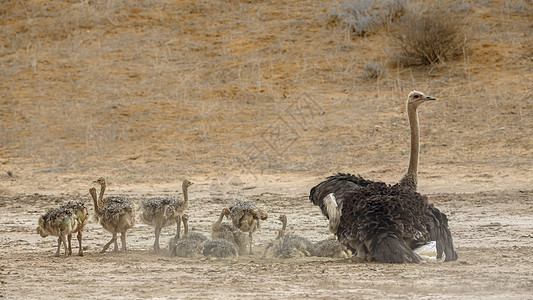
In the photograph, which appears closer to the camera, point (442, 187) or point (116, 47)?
point (442, 187)

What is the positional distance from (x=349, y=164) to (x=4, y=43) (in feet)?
40.8

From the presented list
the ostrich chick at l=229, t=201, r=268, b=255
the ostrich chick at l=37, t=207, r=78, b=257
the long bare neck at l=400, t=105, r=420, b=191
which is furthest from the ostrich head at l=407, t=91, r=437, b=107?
the ostrich chick at l=37, t=207, r=78, b=257

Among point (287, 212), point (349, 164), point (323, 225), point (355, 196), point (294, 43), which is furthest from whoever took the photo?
point (294, 43)

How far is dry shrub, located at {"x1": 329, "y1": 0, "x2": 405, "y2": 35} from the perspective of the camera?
2189 cm

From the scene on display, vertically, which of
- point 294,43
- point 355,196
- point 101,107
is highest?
point 294,43

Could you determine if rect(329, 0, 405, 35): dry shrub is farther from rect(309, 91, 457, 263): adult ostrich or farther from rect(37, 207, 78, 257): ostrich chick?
rect(37, 207, 78, 257): ostrich chick

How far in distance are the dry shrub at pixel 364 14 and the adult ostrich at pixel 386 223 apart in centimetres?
1380

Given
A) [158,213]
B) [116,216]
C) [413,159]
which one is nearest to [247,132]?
[158,213]

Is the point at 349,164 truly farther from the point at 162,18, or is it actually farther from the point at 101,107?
the point at 162,18

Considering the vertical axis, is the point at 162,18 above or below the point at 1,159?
above

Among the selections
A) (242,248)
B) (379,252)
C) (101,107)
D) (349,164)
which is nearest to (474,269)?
(379,252)

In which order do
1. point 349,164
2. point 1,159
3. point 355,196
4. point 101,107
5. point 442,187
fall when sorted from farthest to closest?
point 101,107 → point 1,159 → point 349,164 → point 442,187 → point 355,196

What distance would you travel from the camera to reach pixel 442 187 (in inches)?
526

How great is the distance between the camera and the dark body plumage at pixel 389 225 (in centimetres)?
780
